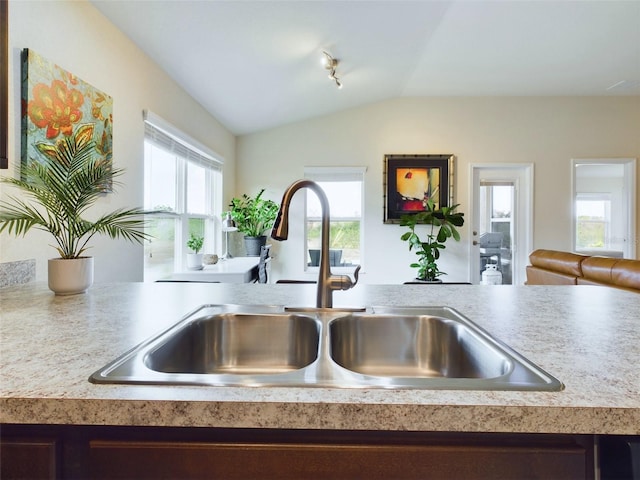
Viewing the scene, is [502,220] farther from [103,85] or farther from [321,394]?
[321,394]

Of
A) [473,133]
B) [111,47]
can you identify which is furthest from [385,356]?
[473,133]

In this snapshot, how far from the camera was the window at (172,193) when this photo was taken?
99.0 inches

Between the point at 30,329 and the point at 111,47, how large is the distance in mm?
1992

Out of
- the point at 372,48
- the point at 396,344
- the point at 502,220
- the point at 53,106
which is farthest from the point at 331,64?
the point at 502,220

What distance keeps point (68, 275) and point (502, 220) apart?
16.8 feet

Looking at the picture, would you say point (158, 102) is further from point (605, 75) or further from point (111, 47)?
point (605, 75)

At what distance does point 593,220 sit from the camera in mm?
6840

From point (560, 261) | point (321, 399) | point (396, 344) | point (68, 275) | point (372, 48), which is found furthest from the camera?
point (372, 48)

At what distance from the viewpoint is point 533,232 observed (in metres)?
4.59

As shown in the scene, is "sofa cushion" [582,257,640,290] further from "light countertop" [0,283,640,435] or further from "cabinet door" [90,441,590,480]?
"cabinet door" [90,441,590,480]

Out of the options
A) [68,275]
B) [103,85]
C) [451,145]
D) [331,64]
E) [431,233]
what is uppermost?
[331,64]

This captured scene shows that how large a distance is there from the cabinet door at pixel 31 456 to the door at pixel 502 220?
16.0 ft

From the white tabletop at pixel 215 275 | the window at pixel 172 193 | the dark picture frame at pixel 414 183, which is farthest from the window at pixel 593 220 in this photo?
the window at pixel 172 193

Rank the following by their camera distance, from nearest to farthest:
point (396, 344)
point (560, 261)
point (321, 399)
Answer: point (321, 399) < point (396, 344) < point (560, 261)
